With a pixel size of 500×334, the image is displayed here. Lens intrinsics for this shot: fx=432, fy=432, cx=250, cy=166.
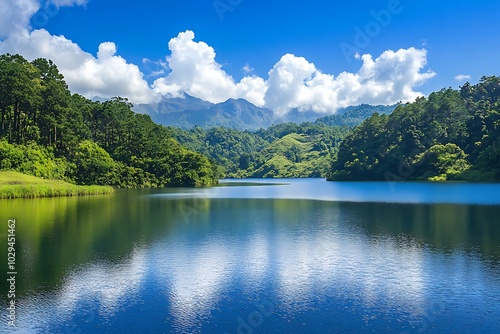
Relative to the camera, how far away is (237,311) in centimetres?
1786

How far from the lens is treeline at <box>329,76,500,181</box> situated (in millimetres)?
131175

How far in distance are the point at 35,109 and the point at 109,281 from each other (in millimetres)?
86052

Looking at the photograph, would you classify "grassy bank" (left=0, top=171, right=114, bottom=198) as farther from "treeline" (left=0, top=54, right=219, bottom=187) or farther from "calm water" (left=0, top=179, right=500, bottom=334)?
"calm water" (left=0, top=179, right=500, bottom=334)

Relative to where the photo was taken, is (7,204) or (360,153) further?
(360,153)

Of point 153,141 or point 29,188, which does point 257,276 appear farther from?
point 153,141

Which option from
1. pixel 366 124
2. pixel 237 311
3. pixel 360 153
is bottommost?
pixel 237 311

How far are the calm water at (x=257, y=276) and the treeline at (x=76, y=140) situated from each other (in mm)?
53391

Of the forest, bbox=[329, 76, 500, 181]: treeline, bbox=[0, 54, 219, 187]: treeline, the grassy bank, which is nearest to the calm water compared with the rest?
the grassy bank

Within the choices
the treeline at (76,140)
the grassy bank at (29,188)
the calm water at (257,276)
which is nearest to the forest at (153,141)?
the treeline at (76,140)

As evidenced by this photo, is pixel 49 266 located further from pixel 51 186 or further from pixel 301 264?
pixel 51 186

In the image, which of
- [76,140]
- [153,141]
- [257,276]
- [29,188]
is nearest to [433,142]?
[153,141]

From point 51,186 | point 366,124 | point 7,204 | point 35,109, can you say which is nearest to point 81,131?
point 35,109

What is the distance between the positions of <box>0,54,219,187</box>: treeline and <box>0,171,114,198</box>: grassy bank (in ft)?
22.4

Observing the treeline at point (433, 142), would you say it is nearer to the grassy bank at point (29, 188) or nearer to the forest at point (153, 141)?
the forest at point (153, 141)
